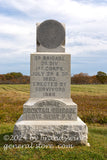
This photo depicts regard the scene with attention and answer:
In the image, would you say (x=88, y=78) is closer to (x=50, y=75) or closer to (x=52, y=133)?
(x=50, y=75)

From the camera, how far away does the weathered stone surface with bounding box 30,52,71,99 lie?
19.2ft

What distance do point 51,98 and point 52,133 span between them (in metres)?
1.15

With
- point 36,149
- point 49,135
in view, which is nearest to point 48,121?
point 49,135

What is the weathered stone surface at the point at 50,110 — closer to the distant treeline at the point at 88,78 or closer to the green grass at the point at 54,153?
the green grass at the point at 54,153

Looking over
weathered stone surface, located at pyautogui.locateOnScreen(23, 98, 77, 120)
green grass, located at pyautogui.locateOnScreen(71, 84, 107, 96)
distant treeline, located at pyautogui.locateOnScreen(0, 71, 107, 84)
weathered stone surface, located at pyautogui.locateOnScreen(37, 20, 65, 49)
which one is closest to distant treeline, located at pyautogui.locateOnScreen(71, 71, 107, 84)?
distant treeline, located at pyautogui.locateOnScreen(0, 71, 107, 84)

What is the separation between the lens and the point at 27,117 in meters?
5.46

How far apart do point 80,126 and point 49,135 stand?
0.89 metres

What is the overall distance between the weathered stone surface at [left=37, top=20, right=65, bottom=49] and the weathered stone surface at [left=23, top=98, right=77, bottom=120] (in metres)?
1.87

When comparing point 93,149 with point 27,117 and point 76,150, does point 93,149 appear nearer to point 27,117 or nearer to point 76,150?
point 76,150

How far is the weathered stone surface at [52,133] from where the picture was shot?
507cm

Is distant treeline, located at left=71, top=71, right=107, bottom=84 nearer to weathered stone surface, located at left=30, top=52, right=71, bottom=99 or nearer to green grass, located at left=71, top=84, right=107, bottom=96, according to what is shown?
green grass, located at left=71, top=84, right=107, bottom=96

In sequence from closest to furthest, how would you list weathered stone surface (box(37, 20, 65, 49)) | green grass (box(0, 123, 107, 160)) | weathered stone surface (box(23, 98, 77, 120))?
green grass (box(0, 123, 107, 160)), weathered stone surface (box(23, 98, 77, 120)), weathered stone surface (box(37, 20, 65, 49))

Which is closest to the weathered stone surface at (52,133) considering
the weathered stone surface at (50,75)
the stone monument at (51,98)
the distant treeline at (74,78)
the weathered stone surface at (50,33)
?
the stone monument at (51,98)

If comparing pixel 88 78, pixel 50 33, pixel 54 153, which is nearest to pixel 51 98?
pixel 54 153
